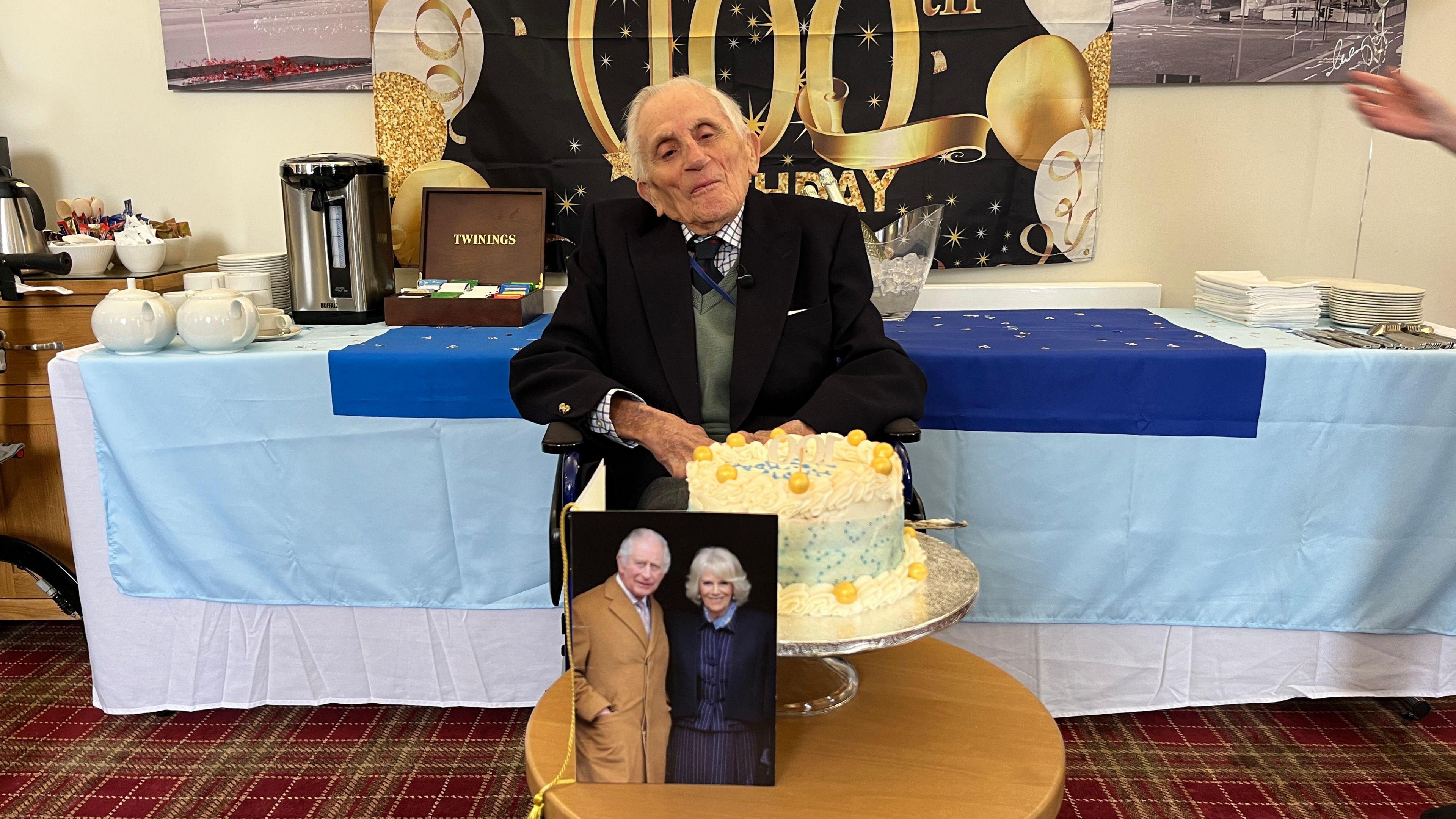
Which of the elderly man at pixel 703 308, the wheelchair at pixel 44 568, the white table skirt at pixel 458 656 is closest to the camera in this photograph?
the elderly man at pixel 703 308

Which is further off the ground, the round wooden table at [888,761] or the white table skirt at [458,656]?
the round wooden table at [888,761]

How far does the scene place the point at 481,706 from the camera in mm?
2406

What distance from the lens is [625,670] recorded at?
1.04 m

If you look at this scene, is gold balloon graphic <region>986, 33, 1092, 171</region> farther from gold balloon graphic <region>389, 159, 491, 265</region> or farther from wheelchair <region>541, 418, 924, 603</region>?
gold balloon graphic <region>389, 159, 491, 265</region>

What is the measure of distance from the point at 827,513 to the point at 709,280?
34.3 inches

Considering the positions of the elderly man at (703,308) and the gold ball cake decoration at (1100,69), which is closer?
the elderly man at (703,308)

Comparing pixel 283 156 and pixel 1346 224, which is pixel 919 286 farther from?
pixel 283 156

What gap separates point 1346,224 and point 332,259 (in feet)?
9.12

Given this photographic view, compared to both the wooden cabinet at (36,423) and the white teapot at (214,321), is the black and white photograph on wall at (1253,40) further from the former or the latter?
the wooden cabinet at (36,423)

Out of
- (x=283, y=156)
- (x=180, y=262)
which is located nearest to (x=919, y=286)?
(x=283, y=156)

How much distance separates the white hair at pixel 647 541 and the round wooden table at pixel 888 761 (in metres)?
0.28

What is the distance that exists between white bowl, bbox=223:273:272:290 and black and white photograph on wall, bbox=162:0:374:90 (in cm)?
58

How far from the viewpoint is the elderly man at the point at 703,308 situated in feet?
6.03

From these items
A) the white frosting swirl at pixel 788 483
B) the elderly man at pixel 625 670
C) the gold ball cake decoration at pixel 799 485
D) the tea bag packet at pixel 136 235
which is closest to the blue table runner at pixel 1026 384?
the tea bag packet at pixel 136 235
